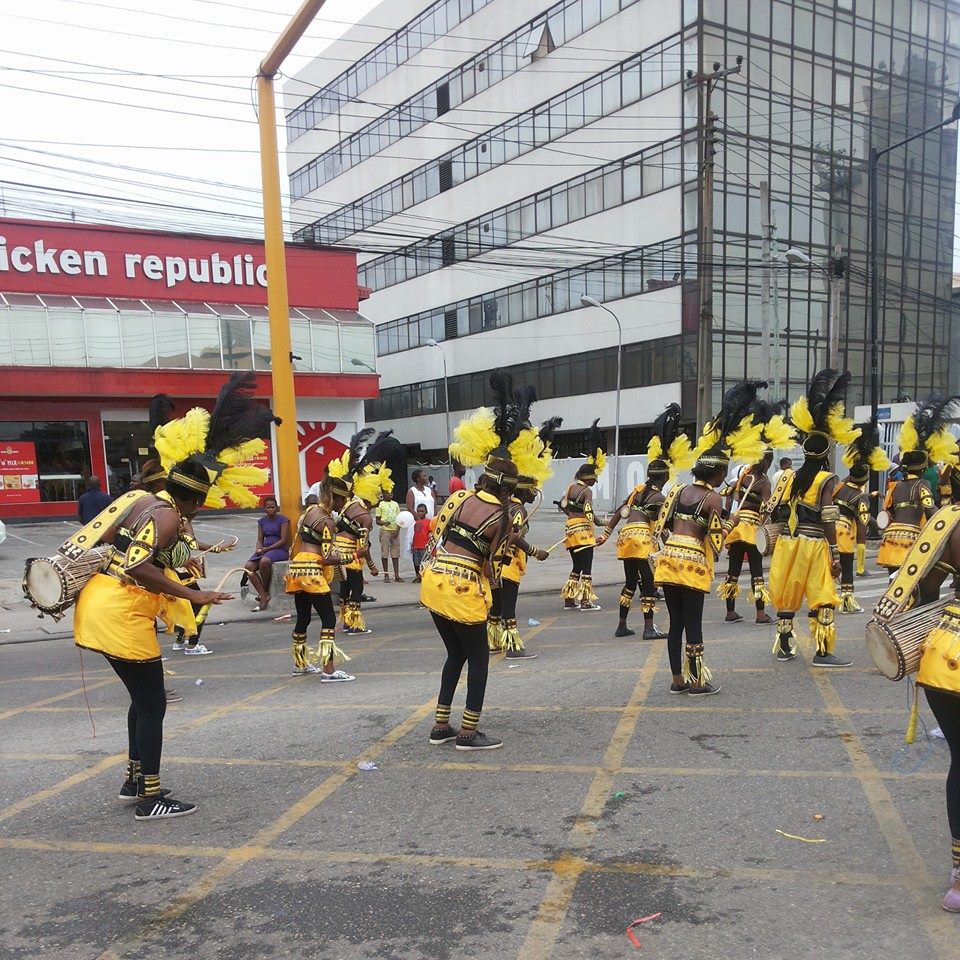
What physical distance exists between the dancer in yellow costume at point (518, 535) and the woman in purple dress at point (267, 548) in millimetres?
4124

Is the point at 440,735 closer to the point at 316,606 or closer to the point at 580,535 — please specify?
the point at 316,606

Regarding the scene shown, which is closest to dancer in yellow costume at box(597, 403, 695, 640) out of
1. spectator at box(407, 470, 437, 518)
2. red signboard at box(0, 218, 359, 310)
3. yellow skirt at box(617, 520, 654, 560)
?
yellow skirt at box(617, 520, 654, 560)

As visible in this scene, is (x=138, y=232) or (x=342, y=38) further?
(x=342, y=38)

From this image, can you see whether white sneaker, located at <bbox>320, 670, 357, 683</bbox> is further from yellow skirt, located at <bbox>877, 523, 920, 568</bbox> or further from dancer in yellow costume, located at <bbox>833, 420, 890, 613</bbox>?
yellow skirt, located at <bbox>877, 523, 920, 568</bbox>

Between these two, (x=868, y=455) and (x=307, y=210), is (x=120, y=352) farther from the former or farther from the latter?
(x=307, y=210)

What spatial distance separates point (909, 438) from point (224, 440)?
7.61 m

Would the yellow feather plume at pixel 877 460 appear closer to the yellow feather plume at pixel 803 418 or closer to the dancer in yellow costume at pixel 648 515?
the dancer in yellow costume at pixel 648 515

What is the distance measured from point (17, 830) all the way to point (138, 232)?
76.5 feet

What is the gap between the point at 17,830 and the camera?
4367 mm

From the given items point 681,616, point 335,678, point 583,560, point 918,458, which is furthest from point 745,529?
point 335,678

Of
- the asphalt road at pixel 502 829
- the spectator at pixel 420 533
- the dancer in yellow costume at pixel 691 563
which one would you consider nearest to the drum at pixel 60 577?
the asphalt road at pixel 502 829

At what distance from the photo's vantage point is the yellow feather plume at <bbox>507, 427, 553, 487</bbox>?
6297 mm

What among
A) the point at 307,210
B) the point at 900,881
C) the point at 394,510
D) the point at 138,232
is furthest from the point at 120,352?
the point at 307,210

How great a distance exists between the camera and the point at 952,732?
3234 mm
